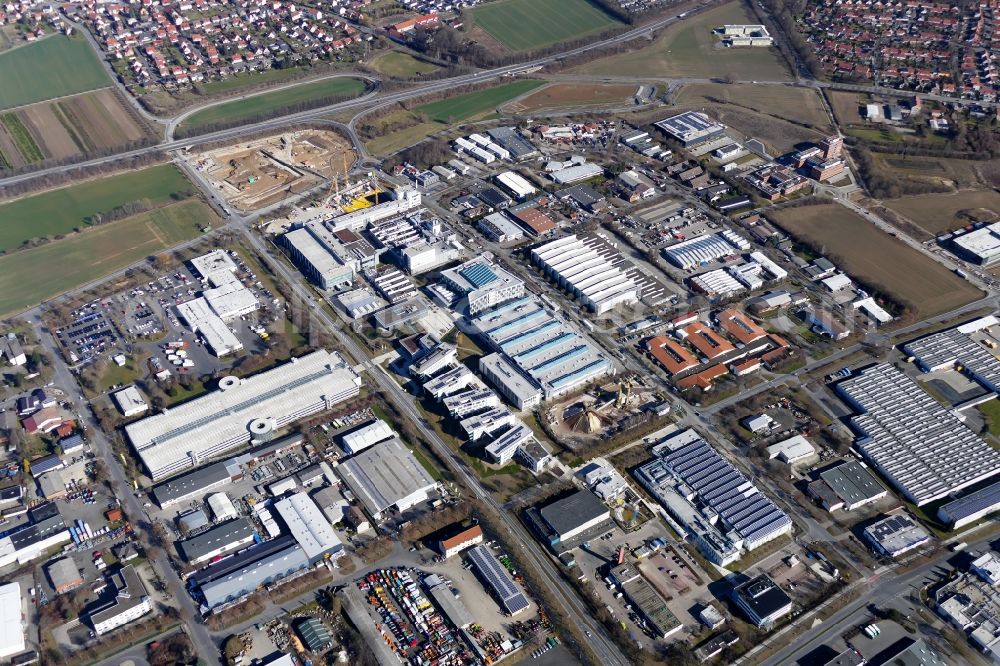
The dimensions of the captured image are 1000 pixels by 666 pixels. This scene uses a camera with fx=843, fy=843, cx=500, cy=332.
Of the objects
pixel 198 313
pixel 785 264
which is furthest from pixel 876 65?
pixel 198 313

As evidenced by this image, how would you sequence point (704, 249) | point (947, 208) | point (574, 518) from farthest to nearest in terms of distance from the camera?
1. point (947, 208)
2. point (704, 249)
3. point (574, 518)

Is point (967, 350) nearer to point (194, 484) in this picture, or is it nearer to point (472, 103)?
point (194, 484)

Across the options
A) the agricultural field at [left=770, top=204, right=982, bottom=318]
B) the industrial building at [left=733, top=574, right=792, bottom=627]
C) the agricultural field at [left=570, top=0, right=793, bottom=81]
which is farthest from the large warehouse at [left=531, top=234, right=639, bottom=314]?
the agricultural field at [left=570, top=0, right=793, bottom=81]

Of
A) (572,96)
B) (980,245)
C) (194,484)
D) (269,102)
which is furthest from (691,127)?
(194,484)

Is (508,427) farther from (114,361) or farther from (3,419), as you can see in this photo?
(3,419)

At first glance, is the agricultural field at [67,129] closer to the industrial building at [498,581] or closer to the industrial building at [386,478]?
the industrial building at [386,478]

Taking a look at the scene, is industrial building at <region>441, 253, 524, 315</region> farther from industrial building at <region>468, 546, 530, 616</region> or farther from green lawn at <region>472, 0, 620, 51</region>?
green lawn at <region>472, 0, 620, 51</region>
